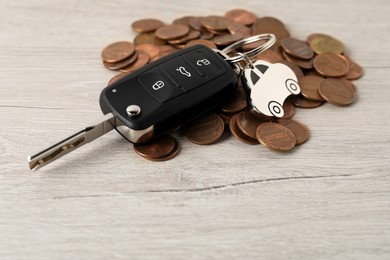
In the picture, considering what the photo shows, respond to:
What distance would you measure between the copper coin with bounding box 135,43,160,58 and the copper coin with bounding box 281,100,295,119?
0.98ft

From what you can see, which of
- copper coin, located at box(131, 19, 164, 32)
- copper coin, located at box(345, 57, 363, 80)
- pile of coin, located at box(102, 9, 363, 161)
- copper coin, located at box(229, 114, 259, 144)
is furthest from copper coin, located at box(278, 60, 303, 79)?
copper coin, located at box(131, 19, 164, 32)

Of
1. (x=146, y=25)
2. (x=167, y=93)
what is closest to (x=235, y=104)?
(x=167, y=93)

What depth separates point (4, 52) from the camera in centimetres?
102

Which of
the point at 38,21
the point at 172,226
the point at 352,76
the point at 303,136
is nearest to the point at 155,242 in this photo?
the point at 172,226

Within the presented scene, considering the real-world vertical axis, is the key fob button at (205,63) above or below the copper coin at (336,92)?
above

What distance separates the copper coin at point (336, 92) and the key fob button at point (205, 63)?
0.22m

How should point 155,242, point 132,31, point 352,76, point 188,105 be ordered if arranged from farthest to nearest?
point 132,31, point 352,76, point 188,105, point 155,242

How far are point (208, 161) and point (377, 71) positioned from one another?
48 centimetres

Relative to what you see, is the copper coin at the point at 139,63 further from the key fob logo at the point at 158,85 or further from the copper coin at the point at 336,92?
the copper coin at the point at 336,92

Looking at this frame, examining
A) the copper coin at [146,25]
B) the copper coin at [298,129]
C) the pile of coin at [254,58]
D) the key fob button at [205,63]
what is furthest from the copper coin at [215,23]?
the copper coin at [298,129]

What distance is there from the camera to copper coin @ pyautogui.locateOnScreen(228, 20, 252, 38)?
107 cm

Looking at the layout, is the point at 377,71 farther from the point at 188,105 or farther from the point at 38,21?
the point at 38,21

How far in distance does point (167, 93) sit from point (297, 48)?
0.39 meters

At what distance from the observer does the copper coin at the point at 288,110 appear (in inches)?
35.2
